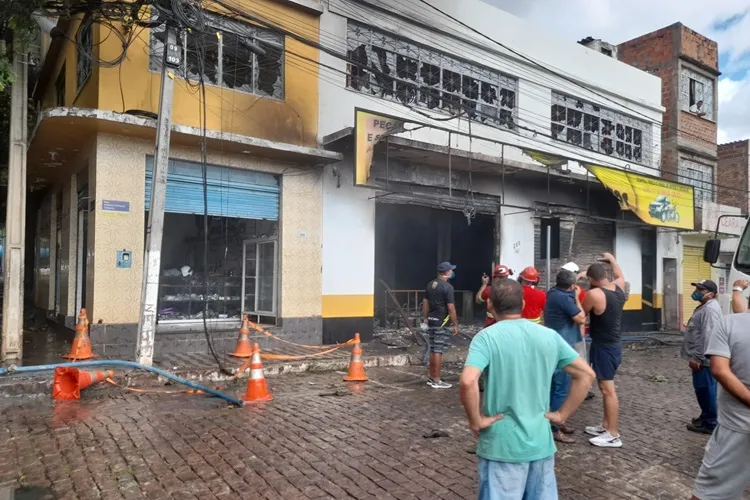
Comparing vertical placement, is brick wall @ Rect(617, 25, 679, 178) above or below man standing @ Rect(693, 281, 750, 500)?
above

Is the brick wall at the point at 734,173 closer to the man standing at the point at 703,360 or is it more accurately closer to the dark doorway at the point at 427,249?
the dark doorway at the point at 427,249

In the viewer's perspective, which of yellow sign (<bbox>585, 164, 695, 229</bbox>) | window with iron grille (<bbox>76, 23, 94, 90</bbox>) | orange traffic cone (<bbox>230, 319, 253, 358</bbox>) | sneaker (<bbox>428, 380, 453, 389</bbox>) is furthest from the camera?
yellow sign (<bbox>585, 164, 695, 229</bbox>)

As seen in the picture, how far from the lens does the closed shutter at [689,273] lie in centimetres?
1959

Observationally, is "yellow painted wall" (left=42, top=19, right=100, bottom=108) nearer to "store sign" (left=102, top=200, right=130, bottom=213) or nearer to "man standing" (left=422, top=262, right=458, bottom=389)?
"store sign" (left=102, top=200, right=130, bottom=213)

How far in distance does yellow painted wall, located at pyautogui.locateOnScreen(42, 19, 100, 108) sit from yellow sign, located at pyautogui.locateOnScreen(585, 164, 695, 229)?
11.2 meters

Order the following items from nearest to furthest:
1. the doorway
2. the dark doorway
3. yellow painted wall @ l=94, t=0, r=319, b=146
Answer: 1. yellow painted wall @ l=94, t=0, r=319, b=146
2. the dark doorway
3. the doorway

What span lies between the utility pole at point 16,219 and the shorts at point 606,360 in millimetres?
8375

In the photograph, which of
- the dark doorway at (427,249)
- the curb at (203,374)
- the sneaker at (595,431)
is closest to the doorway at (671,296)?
the dark doorway at (427,249)

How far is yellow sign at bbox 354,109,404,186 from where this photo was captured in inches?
410

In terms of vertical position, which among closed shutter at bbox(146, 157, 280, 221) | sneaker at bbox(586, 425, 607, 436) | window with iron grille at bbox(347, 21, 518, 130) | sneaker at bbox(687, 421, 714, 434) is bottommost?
sneaker at bbox(687, 421, 714, 434)

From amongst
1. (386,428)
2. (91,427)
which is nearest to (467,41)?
(386,428)

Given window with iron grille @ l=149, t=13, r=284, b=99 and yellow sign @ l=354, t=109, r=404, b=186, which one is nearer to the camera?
window with iron grille @ l=149, t=13, r=284, b=99

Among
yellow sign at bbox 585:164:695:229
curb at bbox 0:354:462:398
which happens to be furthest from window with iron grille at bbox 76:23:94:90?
yellow sign at bbox 585:164:695:229

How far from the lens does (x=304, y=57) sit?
11.0 m
